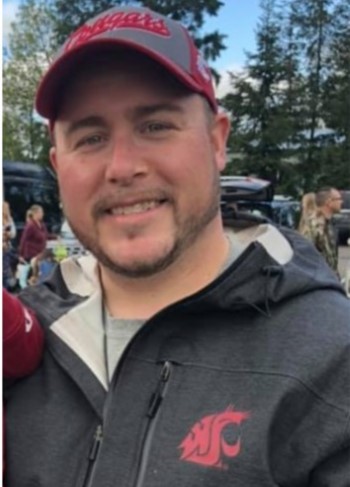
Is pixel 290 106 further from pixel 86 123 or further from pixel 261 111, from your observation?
pixel 86 123

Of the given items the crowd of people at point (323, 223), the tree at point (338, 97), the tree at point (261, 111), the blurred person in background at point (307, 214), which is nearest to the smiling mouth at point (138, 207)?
the crowd of people at point (323, 223)

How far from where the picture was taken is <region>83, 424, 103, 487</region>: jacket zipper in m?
0.90

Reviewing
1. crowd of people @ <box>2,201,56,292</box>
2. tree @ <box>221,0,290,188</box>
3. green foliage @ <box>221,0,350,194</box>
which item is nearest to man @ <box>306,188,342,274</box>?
crowd of people @ <box>2,201,56,292</box>

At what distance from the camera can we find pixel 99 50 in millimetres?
986

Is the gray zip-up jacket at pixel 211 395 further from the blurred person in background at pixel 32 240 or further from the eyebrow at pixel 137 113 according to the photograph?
the blurred person in background at pixel 32 240

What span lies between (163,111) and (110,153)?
93 millimetres

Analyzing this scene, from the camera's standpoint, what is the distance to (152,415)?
2.96 feet

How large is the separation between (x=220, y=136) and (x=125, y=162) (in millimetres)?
206

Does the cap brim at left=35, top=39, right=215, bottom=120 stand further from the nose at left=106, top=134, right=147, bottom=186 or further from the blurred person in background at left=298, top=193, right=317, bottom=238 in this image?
the blurred person in background at left=298, top=193, right=317, bottom=238

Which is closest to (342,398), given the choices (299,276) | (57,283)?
(299,276)

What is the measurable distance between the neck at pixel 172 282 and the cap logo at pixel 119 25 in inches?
11.3

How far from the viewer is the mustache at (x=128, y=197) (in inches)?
39.1

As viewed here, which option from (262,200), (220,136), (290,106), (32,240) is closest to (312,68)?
(290,106)

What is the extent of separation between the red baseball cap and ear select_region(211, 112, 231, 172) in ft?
0.16
